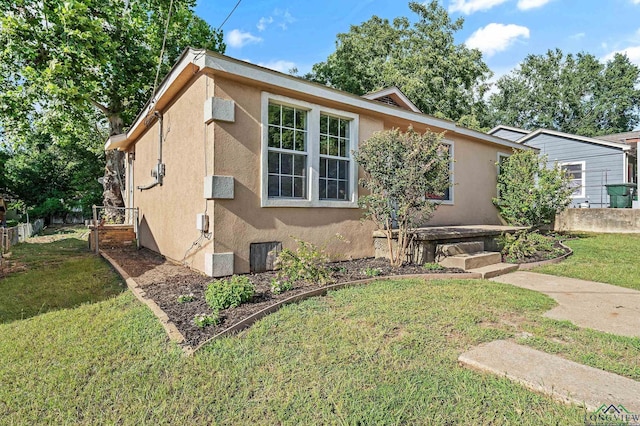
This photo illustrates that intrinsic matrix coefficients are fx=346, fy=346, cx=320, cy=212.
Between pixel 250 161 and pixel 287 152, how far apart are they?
2.31 ft

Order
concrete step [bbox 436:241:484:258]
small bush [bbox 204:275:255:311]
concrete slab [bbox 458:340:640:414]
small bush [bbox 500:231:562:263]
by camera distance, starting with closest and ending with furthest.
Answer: concrete slab [bbox 458:340:640:414] < small bush [bbox 204:275:255:311] < concrete step [bbox 436:241:484:258] < small bush [bbox 500:231:562:263]

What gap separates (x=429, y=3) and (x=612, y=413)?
92.3ft

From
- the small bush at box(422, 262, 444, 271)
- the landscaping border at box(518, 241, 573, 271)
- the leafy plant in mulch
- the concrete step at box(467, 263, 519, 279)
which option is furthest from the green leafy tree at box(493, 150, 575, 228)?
the leafy plant in mulch

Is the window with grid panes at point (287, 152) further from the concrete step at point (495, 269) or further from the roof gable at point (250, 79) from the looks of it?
the concrete step at point (495, 269)

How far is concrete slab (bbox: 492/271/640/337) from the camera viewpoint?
3289 millimetres

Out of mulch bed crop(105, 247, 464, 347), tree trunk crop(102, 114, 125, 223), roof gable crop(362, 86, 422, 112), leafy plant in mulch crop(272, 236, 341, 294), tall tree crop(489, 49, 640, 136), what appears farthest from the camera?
tall tree crop(489, 49, 640, 136)

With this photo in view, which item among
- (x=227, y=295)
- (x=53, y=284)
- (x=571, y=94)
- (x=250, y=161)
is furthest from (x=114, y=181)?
(x=571, y=94)

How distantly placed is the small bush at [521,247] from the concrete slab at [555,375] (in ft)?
14.6

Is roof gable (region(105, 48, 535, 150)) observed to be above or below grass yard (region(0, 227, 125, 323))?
above

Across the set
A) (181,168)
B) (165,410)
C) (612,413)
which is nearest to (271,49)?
(181,168)

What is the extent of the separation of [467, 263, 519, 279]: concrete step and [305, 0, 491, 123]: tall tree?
52.0 ft

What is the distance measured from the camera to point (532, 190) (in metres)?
9.05

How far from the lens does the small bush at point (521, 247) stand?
6.62m

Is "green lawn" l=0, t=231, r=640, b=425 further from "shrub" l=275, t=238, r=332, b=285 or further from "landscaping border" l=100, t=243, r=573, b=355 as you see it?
"shrub" l=275, t=238, r=332, b=285
